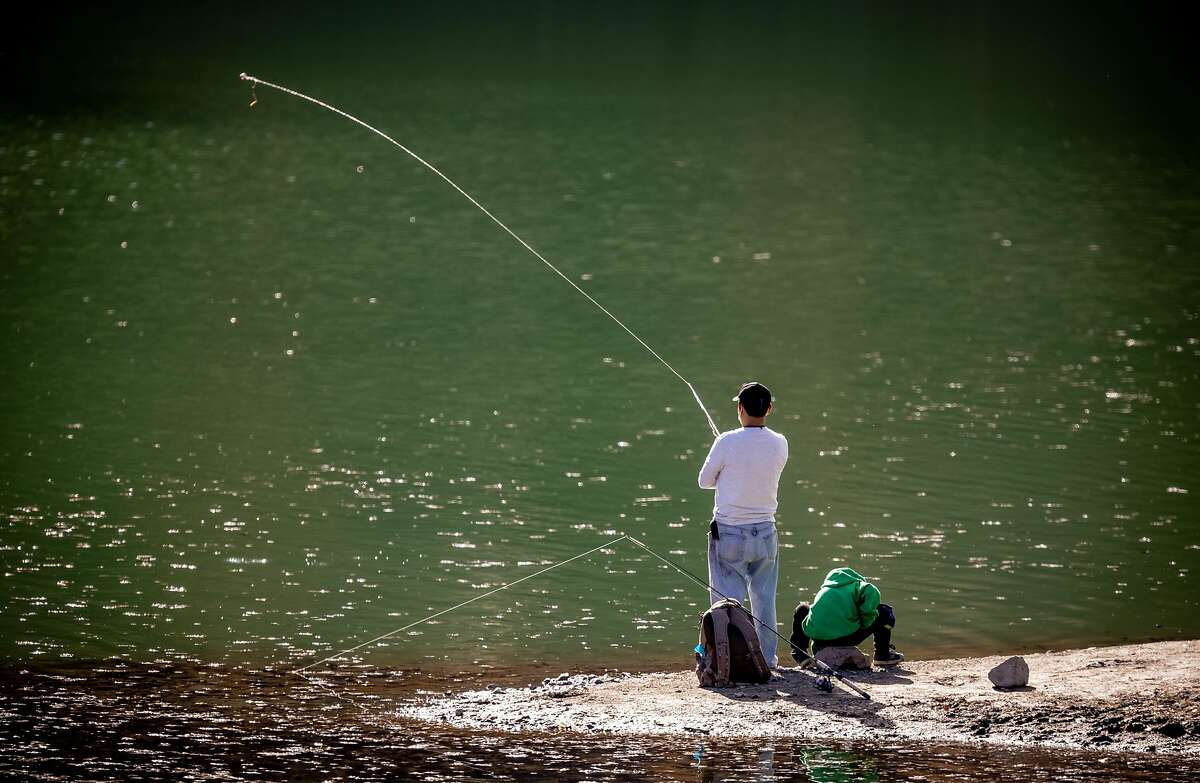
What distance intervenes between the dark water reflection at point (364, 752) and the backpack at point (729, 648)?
65 cm

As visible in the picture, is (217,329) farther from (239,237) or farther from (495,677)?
(495,677)

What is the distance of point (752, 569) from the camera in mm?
10039

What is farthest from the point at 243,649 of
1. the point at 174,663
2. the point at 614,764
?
the point at 614,764

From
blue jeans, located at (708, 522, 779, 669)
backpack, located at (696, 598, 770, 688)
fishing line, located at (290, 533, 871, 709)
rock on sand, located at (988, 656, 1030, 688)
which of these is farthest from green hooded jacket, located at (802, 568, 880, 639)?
rock on sand, located at (988, 656, 1030, 688)

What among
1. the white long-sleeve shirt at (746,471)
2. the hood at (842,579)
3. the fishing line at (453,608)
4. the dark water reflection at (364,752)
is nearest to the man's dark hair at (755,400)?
the white long-sleeve shirt at (746,471)

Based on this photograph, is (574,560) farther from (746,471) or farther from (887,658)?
(746,471)

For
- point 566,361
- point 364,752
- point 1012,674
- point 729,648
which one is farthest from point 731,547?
point 566,361

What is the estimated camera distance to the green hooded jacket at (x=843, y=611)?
33.3 feet

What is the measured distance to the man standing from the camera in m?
9.76

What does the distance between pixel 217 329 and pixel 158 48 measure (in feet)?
113

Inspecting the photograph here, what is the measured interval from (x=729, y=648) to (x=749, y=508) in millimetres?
815

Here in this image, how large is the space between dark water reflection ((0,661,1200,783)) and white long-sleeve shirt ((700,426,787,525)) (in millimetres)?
1367

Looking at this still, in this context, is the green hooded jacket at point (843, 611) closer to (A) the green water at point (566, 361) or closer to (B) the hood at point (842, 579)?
(B) the hood at point (842, 579)

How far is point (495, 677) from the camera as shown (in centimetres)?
1102
